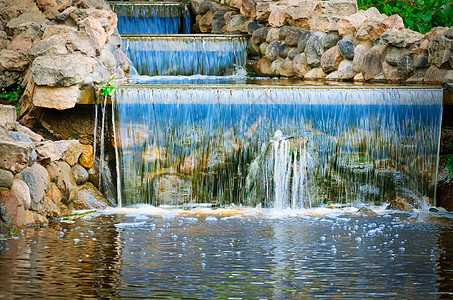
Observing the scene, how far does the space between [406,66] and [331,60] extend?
1.36 metres

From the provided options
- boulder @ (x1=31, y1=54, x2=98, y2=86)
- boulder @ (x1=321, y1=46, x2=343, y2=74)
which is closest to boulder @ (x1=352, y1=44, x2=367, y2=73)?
boulder @ (x1=321, y1=46, x2=343, y2=74)

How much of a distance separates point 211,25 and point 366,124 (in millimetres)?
6492

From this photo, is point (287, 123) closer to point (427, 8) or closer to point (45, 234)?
point (45, 234)

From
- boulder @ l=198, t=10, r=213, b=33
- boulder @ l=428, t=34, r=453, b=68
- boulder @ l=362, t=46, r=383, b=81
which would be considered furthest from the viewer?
boulder @ l=198, t=10, r=213, b=33

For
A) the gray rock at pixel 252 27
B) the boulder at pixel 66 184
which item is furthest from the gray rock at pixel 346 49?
the boulder at pixel 66 184

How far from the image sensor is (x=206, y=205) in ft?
27.5

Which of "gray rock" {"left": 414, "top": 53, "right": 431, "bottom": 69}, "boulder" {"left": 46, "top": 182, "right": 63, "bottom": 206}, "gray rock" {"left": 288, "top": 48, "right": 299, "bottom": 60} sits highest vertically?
"gray rock" {"left": 288, "top": 48, "right": 299, "bottom": 60}

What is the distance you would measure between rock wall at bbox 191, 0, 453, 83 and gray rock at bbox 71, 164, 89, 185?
4.53 meters

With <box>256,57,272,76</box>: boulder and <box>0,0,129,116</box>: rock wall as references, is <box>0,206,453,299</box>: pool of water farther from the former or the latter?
<box>256,57,272,76</box>: boulder

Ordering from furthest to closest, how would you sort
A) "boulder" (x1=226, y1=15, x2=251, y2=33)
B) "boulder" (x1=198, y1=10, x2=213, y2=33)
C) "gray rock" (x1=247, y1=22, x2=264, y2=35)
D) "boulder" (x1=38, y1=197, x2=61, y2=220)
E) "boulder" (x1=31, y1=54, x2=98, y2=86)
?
"boulder" (x1=198, y1=10, x2=213, y2=33)
"boulder" (x1=226, y1=15, x2=251, y2=33)
"gray rock" (x1=247, y1=22, x2=264, y2=35)
"boulder" (x1=31, y1=54, x2=98, y2=86)
"boulder" (x1=38, y1=197, x2=61, y2=220)

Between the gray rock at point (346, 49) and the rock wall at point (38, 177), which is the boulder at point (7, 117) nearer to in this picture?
the rock wall at point (38, 177)

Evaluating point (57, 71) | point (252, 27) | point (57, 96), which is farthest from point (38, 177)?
point (252, 27)

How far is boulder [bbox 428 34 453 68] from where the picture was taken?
921 centimetres

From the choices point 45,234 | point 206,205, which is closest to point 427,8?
point 206,205
